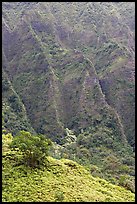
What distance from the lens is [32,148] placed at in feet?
32.1

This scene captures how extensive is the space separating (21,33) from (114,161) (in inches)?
1112

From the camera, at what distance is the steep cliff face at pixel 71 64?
42875 millimetres

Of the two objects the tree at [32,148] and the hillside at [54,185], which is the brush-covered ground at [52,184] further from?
the tree at [32,148]

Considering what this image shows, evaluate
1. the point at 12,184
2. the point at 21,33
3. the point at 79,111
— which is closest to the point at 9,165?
the point at 12,184

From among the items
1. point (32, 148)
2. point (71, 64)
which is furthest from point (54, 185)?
point (71, 64)

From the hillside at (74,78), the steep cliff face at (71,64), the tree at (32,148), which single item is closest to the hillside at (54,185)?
the tree at (32,148)

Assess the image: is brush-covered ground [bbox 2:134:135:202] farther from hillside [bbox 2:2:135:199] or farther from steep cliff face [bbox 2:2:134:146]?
steep cliff face [bbox 2:2:134:146]

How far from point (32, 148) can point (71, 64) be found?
39.3m

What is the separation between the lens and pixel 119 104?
148 feet

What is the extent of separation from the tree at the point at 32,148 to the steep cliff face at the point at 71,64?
27041mm

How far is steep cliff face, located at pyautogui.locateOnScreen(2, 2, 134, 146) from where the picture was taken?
42875 millimetres

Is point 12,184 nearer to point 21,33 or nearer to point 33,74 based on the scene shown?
point 33,74

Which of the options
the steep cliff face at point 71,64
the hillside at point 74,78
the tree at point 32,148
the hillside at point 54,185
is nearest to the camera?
the hillside at point 54,185

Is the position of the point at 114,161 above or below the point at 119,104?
below
